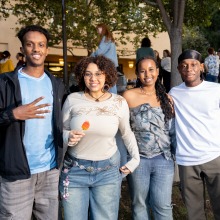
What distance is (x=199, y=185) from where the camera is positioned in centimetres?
368

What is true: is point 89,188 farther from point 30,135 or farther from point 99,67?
point 99,67

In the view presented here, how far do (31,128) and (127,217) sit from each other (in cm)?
218

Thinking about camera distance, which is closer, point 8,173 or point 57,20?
point 8,173

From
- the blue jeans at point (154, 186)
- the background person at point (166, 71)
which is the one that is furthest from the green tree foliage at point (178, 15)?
the blue jeans at point (154, 186)

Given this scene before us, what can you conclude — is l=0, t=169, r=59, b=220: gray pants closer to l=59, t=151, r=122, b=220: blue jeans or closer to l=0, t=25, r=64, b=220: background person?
l=0, t=25, r=64, b=220: background person

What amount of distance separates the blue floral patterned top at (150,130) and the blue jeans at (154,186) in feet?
0.26

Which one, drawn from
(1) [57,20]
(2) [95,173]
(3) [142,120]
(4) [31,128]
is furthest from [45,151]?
(1) [57,20]

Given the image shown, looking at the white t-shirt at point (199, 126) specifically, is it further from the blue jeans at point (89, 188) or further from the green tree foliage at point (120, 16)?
the green tree foliage at point (120, 16)

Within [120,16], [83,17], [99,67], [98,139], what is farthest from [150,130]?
[120,16]

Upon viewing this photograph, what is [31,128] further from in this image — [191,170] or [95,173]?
[191,170]

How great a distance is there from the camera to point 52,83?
3.04 metres

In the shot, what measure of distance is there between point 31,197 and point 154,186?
118cm

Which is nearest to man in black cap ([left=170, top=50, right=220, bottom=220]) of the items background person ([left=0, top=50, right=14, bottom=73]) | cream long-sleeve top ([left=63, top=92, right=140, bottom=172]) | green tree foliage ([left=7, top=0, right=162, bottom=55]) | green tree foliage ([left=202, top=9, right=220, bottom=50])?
cream long-sleeve top ([left=63, top=92, right=140, bottom=172])

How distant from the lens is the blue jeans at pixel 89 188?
301 centimetres
